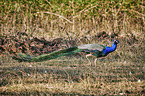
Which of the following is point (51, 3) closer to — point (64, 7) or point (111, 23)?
point (64, 7)

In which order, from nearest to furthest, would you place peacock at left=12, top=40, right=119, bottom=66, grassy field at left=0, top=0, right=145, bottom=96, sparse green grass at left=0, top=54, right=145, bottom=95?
1. sparse green grass at left=0, top=54, right=145, bottom=95
2. grassy field at left=0, top=0, right=145, bottom=96
3. peacock at left=12, top=40, right=119, bottom=66

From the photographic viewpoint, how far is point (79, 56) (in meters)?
6.37

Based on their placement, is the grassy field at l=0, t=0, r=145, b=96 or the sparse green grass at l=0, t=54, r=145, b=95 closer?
the sparse green grass at l=0, t=54, r=145, b=95

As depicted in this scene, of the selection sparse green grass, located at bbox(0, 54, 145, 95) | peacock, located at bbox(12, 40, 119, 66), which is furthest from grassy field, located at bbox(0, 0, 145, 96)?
peacock, located at bbox(12, 40, 119, 66)

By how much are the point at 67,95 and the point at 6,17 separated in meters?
7.20

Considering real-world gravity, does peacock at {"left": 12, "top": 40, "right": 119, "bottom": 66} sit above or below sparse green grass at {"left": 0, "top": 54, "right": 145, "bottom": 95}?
above

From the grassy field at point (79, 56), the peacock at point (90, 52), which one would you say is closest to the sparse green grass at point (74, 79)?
the grassy field at point (79, 56)

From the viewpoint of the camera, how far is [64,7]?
30.5 ft

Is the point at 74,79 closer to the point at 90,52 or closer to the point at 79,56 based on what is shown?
the point at 90,52

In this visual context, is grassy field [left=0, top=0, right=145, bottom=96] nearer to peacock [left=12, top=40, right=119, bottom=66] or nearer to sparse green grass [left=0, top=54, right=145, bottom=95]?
sparse green grass [left=0, top=54, right=145, bottom=95]

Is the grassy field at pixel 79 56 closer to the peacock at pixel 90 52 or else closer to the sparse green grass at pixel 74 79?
the sparse green grass at pixel 74 79

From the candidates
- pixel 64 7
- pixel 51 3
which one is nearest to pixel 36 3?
pixel 51 3

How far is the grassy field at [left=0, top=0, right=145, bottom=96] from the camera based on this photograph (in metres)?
3.59

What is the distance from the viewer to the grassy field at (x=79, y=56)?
359cm
